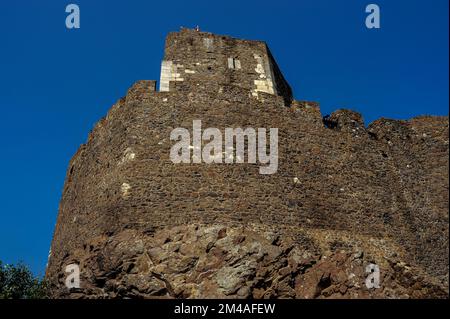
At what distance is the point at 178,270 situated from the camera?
45.4 ft

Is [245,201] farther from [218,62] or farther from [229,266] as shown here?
[218,62]

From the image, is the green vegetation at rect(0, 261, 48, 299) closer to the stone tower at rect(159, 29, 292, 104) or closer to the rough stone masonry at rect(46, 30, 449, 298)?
the rough stone masonry at rect(46, 30, 449, 298)

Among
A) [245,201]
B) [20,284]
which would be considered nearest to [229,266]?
[245,201]

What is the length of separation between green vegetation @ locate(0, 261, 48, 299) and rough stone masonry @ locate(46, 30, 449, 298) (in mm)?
540

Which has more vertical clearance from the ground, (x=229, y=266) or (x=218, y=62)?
(x=218, y=62)

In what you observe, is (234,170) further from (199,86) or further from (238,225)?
(199,86)

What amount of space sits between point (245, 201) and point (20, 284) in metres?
8.60

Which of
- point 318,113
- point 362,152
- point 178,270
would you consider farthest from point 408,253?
point 178,270

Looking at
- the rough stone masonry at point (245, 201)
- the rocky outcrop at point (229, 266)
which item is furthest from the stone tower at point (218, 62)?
the rocky outcrop at point (229, 266)

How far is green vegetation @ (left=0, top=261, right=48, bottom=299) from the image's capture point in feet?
54.2

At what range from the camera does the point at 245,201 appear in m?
15.3

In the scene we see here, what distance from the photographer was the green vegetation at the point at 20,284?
16.5 m

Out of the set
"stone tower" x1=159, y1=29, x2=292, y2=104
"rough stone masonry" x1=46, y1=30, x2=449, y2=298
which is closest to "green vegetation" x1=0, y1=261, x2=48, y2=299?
"rough stone masonry" x1=46, y1=30, x2=449, y2=298

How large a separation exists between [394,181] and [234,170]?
256 inches
